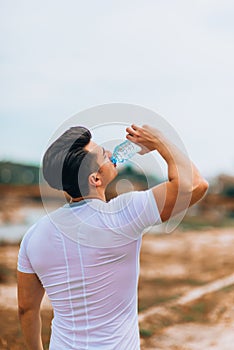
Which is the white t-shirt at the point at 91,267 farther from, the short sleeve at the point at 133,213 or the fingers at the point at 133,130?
the fingers at the point at 133,130

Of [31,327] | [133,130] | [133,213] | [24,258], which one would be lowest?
[31,327]

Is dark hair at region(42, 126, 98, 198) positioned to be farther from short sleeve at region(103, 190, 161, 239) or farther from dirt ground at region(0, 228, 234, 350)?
dirt ground at region(0, 228, 234, 350)

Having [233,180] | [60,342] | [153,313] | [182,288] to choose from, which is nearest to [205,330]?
[153,313]

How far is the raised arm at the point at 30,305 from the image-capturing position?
4.49 ft

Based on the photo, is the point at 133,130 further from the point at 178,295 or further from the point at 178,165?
the point at 178,295

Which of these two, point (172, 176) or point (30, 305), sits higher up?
point (172, 176)

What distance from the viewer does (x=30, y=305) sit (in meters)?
1.41

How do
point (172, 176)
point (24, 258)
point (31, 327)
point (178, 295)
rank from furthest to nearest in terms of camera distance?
point (178, 295) < point (31, 327) < point (24, 258) < point (172, 176)

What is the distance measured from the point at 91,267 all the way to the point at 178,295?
3.76m

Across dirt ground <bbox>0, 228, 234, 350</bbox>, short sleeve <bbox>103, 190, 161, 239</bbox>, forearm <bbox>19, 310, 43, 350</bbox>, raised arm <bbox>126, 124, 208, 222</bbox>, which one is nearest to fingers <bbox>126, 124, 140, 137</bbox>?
raised arm <bbox>126, 124, 208, 222</bbox>

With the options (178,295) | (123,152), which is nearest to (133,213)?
(123,152)

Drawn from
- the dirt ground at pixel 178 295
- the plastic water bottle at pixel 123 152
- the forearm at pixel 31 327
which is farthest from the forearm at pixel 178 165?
the dirt ground at pixel 178 295

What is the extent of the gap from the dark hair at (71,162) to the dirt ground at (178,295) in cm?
260

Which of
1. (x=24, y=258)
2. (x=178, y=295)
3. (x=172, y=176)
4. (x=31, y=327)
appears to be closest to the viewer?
(x=172, y=176)
